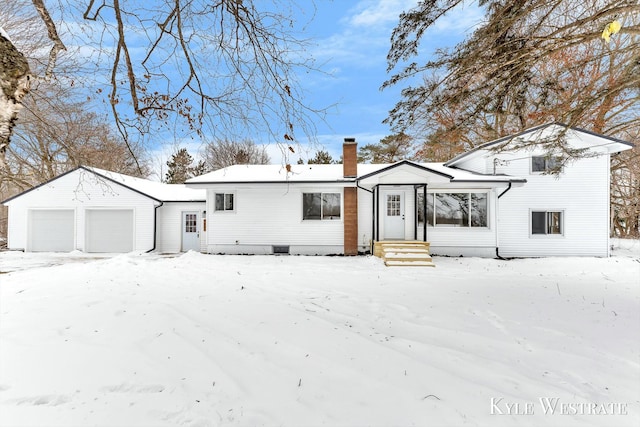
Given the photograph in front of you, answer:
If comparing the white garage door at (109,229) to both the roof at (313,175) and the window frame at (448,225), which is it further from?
the window frame at (448,225)

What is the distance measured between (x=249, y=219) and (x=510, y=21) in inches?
423

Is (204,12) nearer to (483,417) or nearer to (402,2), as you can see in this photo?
(402,2)

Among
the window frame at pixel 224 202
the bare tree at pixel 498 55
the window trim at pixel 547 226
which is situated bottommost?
the window trim at pixel 547 226

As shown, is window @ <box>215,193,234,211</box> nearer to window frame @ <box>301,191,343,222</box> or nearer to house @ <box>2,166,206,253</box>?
house @ <box>2,166,206,253</box>

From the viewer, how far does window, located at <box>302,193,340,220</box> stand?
12422 millimetres

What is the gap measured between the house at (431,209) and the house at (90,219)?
3130 millimetres

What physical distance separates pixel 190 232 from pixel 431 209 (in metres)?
11.7

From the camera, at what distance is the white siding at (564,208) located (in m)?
11.6

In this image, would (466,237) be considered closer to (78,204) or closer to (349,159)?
(349,159)

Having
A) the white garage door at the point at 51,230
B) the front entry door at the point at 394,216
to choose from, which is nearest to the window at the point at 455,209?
the front entry door at the point at 394,216

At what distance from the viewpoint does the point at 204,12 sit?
9.59 feet

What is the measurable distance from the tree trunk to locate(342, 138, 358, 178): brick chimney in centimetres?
1101

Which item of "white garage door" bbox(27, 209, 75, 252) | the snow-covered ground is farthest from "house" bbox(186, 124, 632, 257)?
"white garage door" bbox(27, 209, 75, 252)

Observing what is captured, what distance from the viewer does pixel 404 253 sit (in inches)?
403
